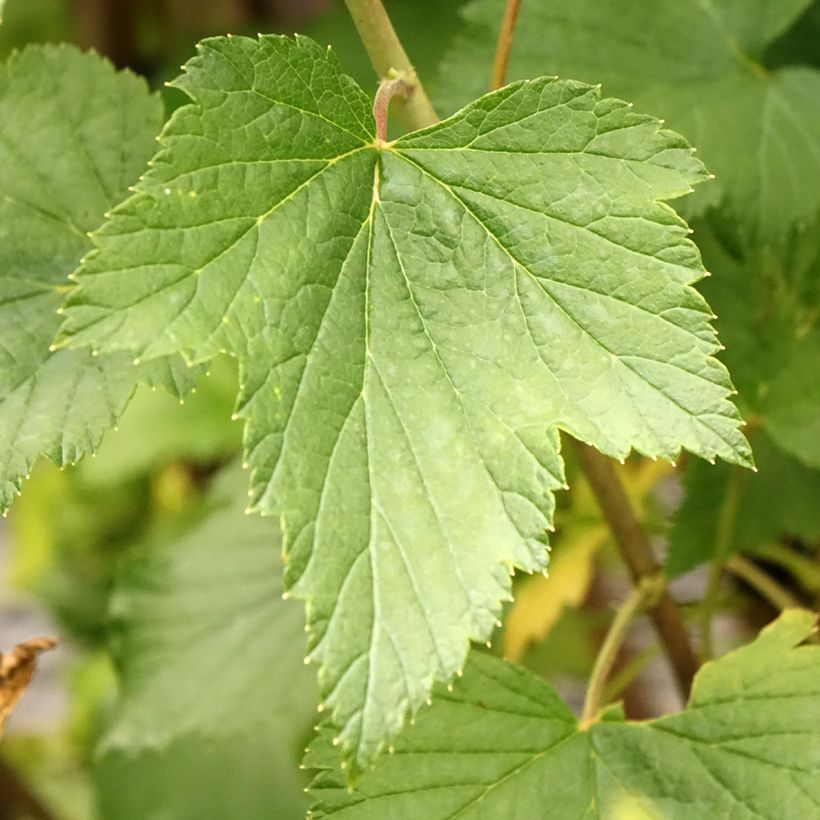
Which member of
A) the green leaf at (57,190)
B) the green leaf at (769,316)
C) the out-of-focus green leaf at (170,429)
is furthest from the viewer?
the out-of-focus green leaf at (170,429)

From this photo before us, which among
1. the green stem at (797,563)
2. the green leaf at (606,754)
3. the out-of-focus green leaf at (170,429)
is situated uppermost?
the out-of-focus green leaf at (170,429)

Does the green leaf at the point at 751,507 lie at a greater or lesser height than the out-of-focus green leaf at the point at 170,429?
lesser

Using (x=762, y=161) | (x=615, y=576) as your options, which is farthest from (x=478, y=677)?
(x=615, y=576)

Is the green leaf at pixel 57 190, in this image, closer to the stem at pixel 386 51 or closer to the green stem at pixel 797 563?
A: the stem at pixel 386 51

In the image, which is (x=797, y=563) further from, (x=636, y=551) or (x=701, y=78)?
(x=701, y=78)

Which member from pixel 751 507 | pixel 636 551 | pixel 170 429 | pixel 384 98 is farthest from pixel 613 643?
pixel 170 429

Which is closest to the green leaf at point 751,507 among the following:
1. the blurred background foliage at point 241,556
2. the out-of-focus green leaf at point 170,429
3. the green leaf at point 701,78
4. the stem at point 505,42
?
the blurred background foliage at point 241,556

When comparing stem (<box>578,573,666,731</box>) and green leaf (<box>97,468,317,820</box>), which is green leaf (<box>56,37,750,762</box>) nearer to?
stem (<box>578,573,666,731</box>)

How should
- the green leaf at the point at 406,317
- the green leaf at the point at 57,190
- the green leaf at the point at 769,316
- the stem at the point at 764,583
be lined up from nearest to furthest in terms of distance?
the green leaf at the point at 406,317 → the green leaf at the point at 57,190 → the green leaf at the point at 769,316 → the stem at the point at 764,583
